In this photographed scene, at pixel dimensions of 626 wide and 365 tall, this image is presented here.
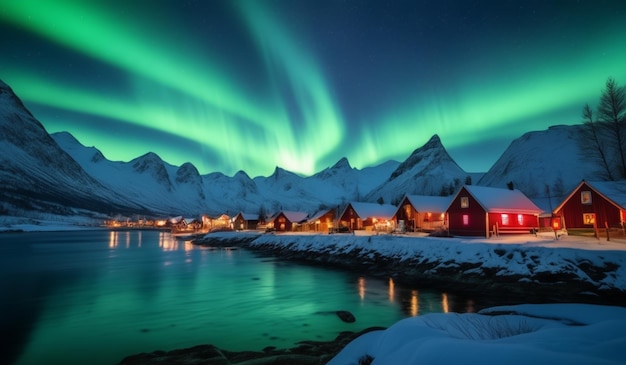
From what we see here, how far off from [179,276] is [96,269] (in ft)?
51.4

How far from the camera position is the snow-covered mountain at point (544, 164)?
137875 mm

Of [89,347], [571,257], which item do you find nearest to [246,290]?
[89,347]

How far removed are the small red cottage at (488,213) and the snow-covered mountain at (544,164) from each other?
9524cm

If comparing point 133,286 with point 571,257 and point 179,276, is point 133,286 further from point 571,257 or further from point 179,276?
point 571,257

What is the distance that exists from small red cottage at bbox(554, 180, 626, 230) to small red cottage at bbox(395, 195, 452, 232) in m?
18.2

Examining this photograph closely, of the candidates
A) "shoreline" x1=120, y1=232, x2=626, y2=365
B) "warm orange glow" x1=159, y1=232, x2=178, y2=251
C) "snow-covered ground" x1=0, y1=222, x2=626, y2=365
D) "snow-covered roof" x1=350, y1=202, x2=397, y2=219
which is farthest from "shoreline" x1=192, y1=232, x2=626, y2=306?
"warm orange glow" x1=159, y1=232, x2=178, y2=251

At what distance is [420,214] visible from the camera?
5547cm

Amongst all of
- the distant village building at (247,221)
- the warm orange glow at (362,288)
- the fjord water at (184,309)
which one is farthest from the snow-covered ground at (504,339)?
Result: the distant village building at (247,221)

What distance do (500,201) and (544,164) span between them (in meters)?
143

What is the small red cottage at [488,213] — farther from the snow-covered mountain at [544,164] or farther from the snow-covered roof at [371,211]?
the snow-covered mountain at [544,164]

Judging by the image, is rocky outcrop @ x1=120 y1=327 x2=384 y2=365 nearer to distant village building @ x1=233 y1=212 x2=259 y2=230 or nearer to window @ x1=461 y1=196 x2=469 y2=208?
window @ x1=461 y1=196 x2=469 y2=208

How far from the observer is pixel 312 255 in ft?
169

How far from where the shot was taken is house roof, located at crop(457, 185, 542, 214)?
137 feet

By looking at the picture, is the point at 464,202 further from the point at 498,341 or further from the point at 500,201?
the point at 498,341
